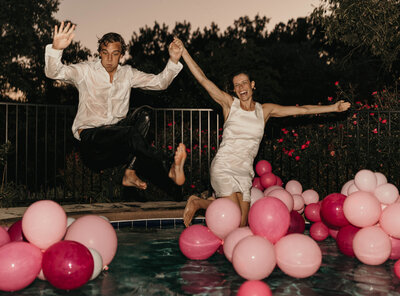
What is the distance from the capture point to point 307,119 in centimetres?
845

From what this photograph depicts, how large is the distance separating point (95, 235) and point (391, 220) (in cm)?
270

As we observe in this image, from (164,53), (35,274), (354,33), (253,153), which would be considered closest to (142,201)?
(253,153)

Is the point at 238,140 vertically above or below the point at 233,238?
above

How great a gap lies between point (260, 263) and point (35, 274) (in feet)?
5.63

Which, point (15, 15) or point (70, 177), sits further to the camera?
point (15, 15)

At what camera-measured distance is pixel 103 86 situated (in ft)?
16.8

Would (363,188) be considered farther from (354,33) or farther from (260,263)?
(354,33)

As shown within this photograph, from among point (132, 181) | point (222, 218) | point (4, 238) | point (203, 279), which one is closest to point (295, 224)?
point (222, 218)

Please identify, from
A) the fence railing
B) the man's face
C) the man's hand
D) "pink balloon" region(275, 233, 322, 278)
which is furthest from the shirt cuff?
the fence railing

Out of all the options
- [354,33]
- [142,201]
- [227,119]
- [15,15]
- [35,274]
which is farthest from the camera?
[15,15]

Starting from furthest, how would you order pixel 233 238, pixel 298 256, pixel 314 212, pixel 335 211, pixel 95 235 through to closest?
pixel 314 212 → pixel 335 211 → pixel 233 238 → pixel 95 235 → pixel 298 256

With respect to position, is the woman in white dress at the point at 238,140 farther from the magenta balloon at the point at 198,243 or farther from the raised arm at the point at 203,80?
the magenta balloon at the point at 198,243

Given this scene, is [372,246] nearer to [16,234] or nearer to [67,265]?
[67,265]

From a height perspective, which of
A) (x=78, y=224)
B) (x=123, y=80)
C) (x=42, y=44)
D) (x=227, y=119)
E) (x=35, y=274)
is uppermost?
(x=42, y=44)
